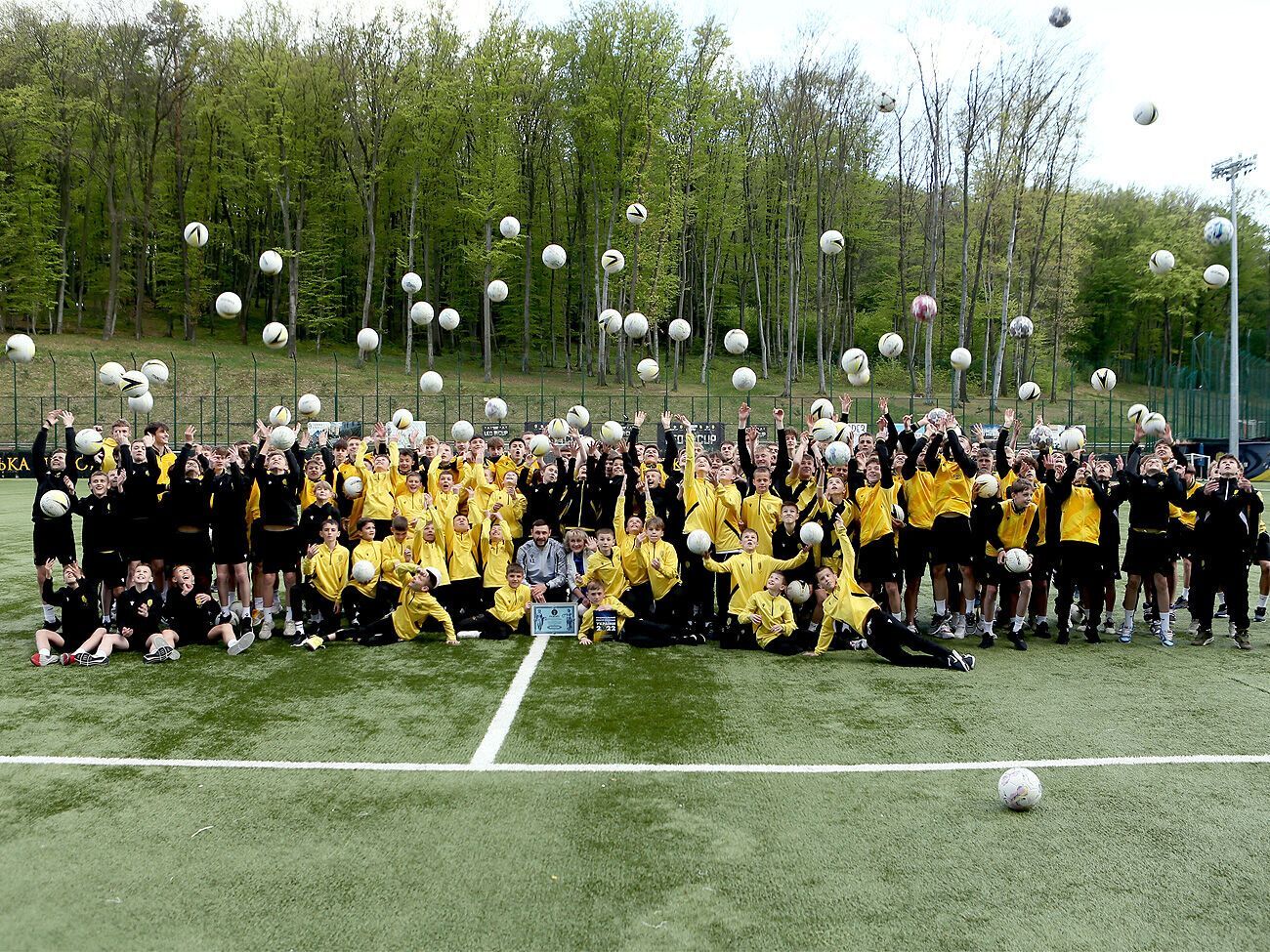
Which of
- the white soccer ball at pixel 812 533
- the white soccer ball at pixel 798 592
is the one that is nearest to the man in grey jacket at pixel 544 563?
the white soccer ball at pixel 798 592

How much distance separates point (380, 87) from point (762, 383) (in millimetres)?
20714

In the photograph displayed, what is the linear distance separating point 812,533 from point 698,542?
3.39ft

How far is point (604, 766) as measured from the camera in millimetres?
5453

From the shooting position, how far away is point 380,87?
3884cm

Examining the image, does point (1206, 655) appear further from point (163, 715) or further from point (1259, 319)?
point (1259, 319)

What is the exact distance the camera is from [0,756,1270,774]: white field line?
5.39 metres

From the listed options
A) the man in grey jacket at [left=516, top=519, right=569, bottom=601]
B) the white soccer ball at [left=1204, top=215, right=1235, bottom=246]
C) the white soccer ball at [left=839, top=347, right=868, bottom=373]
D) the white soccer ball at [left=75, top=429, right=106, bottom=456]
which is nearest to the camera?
the man in grey jacket at [left=516, top=519, right=569, bottom=601]

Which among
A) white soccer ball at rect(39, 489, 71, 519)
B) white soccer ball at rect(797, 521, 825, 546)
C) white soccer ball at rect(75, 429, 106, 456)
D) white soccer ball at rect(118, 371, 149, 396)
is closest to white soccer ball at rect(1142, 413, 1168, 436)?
white soccer ball at rect(797, 521, 825, 546)

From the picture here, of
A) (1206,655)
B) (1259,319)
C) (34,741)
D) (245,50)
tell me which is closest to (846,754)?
(1206,655)

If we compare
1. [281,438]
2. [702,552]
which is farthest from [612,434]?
[281,438]

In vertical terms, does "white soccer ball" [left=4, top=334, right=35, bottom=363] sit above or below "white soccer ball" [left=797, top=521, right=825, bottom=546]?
above

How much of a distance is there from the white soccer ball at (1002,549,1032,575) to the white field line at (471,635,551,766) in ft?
14.0

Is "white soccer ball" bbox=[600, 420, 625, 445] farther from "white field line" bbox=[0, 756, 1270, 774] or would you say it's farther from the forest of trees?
the forest of trees

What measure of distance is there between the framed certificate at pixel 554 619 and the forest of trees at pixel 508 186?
25.5 m
